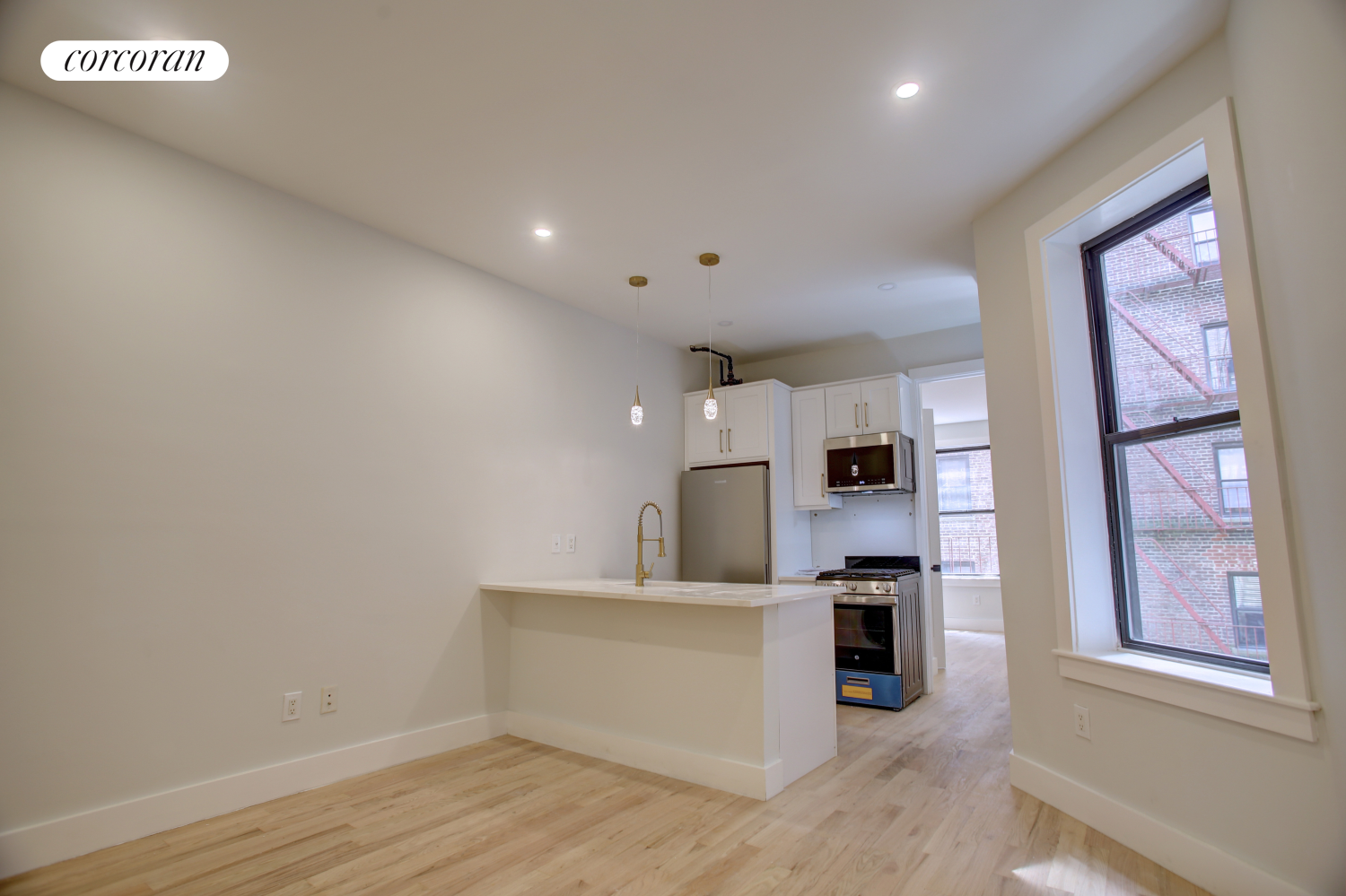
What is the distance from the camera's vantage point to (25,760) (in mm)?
2088

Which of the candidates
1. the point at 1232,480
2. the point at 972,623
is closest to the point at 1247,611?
the point at 1232,480

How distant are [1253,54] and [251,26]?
2928 mm

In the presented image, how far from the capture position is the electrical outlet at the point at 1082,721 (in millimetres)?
2424

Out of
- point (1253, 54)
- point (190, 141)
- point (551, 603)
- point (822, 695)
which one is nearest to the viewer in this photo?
point (1253, 54)

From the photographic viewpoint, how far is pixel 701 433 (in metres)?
5.13

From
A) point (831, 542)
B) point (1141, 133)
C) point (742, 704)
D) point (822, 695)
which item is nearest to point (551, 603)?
point (742, 704)

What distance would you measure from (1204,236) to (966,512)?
673cm

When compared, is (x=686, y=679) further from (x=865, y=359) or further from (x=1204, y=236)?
(x=865, y=359)

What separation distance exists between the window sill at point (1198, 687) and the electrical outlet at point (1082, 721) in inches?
4.5

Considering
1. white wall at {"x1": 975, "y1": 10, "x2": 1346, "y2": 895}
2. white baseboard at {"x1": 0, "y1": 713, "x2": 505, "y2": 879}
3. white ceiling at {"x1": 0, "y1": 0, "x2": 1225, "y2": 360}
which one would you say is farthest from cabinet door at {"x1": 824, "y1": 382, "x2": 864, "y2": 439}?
white baseboard at {"x1": 0, "y1": 713, "x2": 505, "y2": 879}

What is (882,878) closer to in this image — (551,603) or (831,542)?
(551,603)

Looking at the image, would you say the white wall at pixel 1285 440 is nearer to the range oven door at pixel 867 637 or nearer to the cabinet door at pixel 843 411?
the range oven door at pixel 867 637

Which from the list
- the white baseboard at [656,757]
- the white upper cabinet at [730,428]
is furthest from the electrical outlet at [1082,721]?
the white upper cabinet at [730,428]

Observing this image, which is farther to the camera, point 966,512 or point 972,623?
point 966,512
